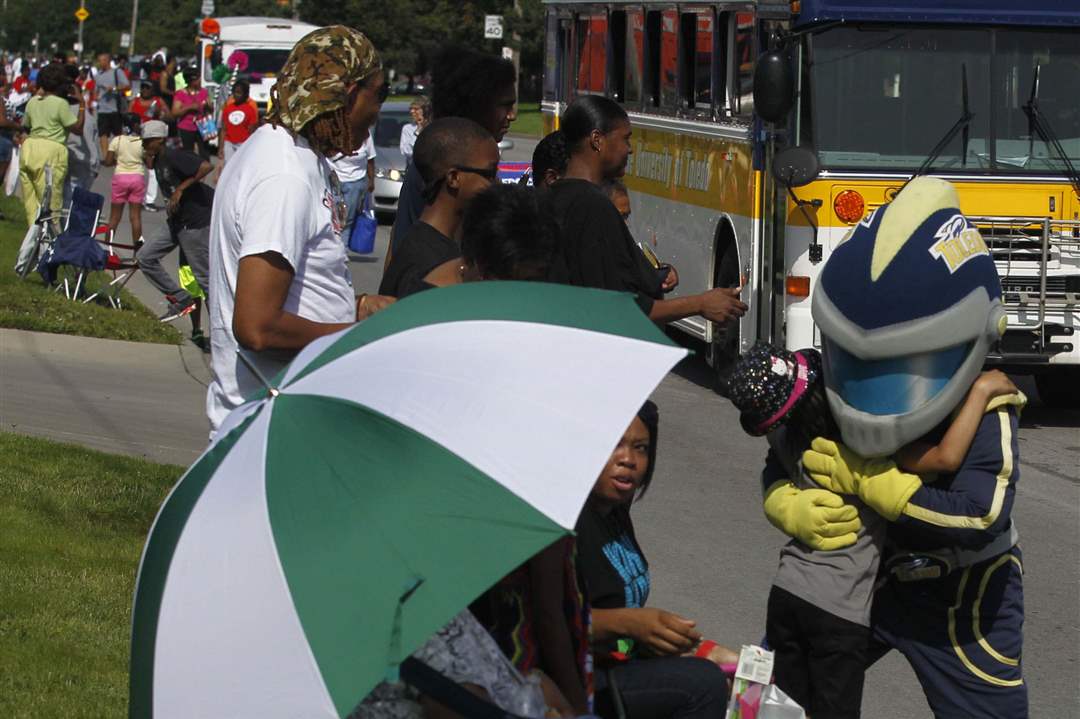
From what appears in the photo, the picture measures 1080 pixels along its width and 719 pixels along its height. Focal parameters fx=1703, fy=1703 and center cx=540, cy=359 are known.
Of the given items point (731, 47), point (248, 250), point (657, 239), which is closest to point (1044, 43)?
point (731, 47)

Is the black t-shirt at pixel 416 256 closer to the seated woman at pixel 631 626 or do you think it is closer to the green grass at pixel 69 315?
the seated woman at pixel 631 626

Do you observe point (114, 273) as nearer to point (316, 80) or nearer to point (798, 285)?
point (798, 285)

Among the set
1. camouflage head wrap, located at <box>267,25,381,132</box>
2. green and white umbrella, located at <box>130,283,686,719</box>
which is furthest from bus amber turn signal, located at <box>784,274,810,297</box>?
green and white umbrella, located at <box>130,283,686,719</box>

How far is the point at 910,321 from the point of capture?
12.4ft

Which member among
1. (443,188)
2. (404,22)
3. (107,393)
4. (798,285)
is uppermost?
(443,188)

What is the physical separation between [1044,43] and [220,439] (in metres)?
8.85

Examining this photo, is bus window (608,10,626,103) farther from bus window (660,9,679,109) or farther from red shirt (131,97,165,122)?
red shirt (131,97,165,122)

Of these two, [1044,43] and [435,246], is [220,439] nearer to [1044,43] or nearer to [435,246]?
→ [435,246]

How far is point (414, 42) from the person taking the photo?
204 feet

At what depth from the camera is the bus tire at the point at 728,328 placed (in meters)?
12.1

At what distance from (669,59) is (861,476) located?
10210 millimetres

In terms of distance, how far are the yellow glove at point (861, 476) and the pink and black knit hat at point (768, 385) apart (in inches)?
4.7

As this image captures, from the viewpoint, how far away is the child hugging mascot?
3.78 m

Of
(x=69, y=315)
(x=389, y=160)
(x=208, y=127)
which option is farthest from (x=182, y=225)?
(x=208, y=127)
